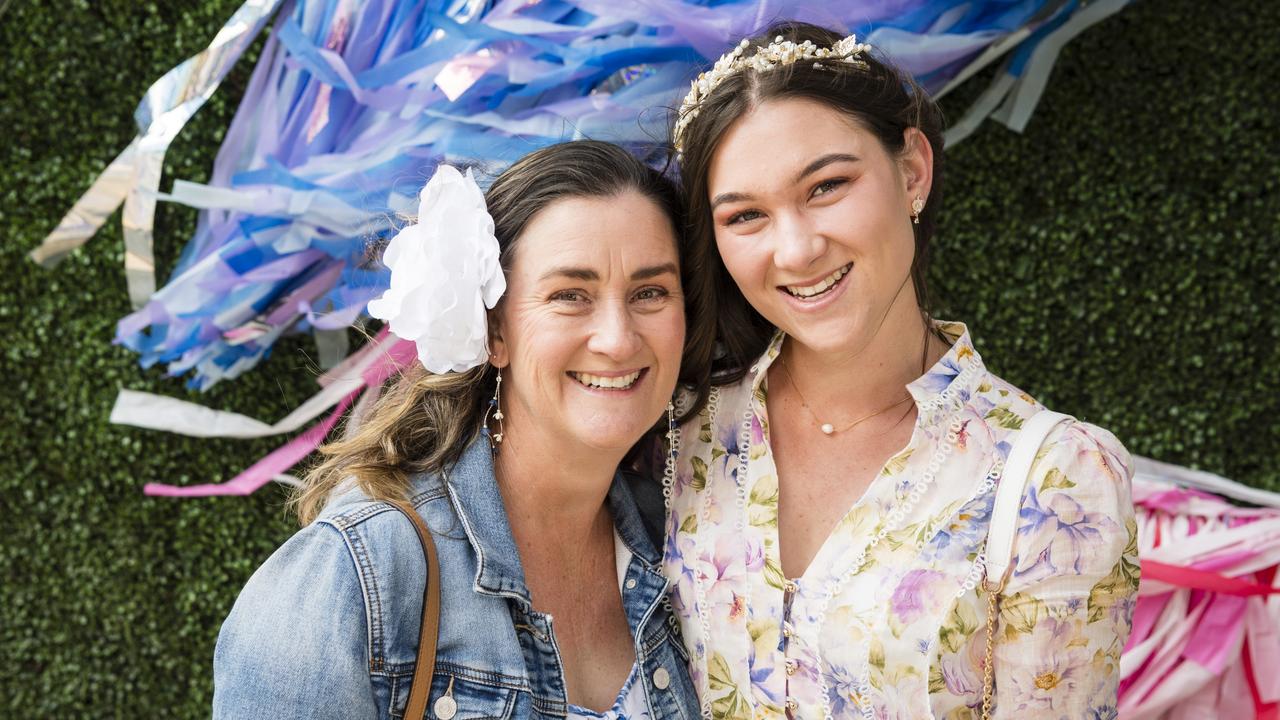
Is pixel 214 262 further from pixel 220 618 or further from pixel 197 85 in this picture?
pixel 220 618

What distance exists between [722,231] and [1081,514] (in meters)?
0.72

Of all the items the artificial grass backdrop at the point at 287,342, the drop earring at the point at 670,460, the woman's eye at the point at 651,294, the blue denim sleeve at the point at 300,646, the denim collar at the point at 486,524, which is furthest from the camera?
the artificial grass backdrop at the point at 287,342

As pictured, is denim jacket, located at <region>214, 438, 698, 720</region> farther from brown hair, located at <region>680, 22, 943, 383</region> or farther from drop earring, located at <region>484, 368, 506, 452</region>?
brown hair, located at <region>680, 22, 943, 383</region>

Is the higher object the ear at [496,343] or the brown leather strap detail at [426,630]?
the ear at [496,343]

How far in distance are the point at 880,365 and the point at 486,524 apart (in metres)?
0.73

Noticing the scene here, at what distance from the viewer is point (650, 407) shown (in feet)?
6.35

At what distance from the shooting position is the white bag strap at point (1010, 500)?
163cm

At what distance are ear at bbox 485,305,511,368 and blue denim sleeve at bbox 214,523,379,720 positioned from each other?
0.45m

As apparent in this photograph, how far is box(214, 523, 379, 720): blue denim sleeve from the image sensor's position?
160cm

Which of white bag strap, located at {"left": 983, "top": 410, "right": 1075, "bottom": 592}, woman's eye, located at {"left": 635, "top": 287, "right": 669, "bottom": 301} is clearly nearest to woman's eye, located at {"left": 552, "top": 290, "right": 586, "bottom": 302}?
woman's eye, located at {"left": 635, "top": 287, "right": 669, "bottom": 301}

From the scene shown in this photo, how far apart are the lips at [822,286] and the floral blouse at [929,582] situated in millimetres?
224

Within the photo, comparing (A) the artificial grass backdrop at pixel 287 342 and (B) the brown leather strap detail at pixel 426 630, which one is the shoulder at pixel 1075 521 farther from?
(A) the artificial grass backdrop at pixel 287 342

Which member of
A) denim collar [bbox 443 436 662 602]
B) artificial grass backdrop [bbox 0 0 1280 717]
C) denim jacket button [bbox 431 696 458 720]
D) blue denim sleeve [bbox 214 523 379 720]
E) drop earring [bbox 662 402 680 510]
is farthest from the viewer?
artificial grass backdrop [bbox 0 0 1280 717]

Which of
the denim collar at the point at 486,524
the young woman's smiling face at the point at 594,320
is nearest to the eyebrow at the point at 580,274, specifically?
the young woman's smiling face at the point at 594,320
